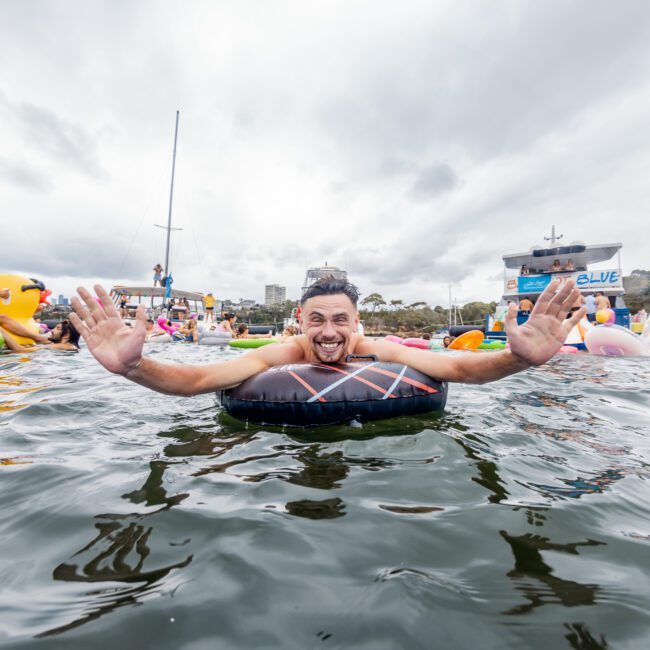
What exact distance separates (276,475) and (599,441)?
7.51ft

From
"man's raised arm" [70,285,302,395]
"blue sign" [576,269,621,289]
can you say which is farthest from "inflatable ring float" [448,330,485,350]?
"blue sign" [576,269,621,289]

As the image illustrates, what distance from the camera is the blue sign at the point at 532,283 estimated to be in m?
17.3

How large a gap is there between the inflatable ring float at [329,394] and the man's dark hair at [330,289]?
664 mm

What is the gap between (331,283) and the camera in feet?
11.4

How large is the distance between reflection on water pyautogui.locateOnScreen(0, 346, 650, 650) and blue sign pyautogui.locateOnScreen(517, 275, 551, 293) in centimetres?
1634

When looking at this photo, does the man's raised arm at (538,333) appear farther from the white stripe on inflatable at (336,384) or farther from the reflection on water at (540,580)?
the reflection on water at (540,580)

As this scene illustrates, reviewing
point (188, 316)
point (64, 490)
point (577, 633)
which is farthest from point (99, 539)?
point (188, 316)

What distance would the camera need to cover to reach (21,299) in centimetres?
838

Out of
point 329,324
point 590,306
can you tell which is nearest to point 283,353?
point 329,324

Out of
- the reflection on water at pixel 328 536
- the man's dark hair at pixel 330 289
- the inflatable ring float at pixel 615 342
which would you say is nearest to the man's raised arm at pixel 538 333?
the reflection on water at pixel 328 536

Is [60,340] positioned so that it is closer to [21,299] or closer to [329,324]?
[21,299]

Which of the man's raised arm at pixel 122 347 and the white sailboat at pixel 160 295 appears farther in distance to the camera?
the white sailboat at pixel 160 295

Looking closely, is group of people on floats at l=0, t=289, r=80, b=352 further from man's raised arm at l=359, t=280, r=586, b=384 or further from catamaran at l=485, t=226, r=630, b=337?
catamaran at l=485, t=226, r=630, b=337

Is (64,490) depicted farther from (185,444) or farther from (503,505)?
(503,505)
